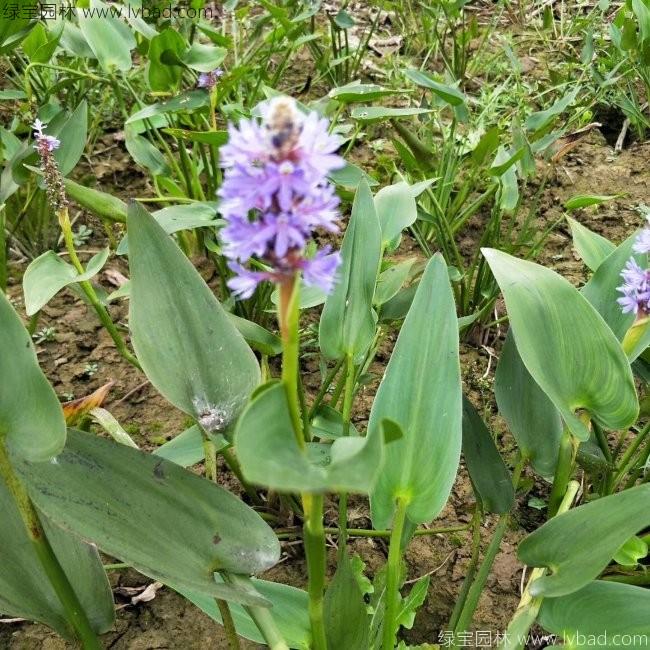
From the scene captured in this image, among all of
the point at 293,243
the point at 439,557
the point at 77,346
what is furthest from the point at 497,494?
the point at 77,346

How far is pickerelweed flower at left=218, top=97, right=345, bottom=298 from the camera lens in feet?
1.37

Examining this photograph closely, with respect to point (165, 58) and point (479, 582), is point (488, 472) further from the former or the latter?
point (165, 58)

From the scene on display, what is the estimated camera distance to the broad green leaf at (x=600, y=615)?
712 mm

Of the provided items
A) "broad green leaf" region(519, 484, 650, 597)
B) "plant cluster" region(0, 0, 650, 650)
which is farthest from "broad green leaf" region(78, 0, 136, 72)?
"broad green leaf" region(519, 484, 650, 597)

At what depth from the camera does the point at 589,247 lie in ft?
3.45

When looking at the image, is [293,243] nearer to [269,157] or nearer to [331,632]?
[269,157]

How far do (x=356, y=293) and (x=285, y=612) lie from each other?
396 mm

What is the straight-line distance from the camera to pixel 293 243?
426 millimetres

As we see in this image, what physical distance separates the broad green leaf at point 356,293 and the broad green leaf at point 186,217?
0.92ft

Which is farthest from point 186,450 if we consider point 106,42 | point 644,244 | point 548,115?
point 548,115

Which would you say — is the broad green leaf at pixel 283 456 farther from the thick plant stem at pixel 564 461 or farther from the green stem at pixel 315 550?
the thick plant stem at pixel 564 461

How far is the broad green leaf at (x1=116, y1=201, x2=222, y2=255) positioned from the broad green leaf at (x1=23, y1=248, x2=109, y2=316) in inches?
2.8

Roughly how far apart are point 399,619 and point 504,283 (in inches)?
16.3

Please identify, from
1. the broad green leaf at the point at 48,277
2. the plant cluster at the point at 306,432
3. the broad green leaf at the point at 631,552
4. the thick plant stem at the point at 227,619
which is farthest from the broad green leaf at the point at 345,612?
the broad green leaf at the point at 48,277
